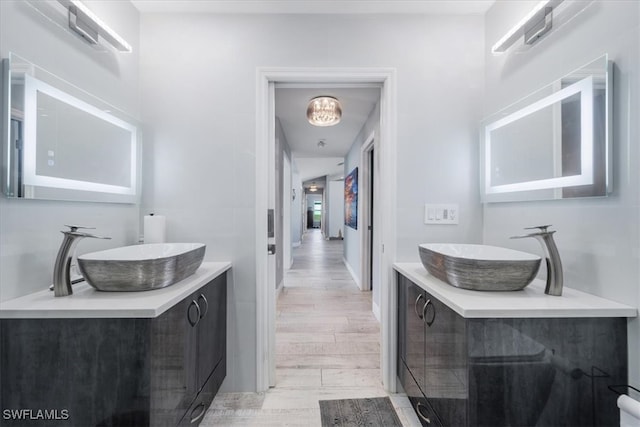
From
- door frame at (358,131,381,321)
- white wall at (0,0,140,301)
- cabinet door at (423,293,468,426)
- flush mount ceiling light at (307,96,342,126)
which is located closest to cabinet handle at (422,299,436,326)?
cabinet door at (423,293,468,426)

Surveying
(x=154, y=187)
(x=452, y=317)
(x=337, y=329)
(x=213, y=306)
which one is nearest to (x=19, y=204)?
(x=154, y=187)

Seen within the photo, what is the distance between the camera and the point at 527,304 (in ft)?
3.53

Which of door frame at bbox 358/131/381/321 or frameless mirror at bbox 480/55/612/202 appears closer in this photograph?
frameless mirror at bbox 480/55/612/202

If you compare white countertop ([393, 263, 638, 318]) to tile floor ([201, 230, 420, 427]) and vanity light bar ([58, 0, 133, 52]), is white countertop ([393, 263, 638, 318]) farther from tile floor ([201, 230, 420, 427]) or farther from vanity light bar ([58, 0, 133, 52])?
vanity light bar ([58, 0, 133, 52])

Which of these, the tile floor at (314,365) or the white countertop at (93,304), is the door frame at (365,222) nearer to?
the tile floor at (314,365)

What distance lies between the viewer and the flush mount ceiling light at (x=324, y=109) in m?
3.07

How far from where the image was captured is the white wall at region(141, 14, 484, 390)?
1876 millimetres

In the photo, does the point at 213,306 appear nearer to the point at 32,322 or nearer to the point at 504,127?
the point at 32,322

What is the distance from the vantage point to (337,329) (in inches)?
112

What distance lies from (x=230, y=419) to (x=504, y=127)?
7.35 ft

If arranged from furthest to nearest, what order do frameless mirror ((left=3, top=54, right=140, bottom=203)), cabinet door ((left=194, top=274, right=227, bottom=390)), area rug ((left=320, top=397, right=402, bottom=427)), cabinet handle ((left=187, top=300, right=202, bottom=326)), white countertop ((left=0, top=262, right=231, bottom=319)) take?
1. area rug ((left=320, top=397, right=402, bottom=427))
2. cabinet door ((left=194, top=274, right=227, bottom=390))
3. cabinet handle ((left=187, top=300, right=202, bottom=326))
4. frameless mirror ((left=3, top=54, right=140, bottom=203))
5. white countertop ((left=0, top=262, right=231, bottom=319))

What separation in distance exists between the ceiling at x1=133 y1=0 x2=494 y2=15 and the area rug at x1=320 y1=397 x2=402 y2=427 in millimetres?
2388

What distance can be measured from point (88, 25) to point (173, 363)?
1601mm

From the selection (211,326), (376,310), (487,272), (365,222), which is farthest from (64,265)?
(365,222)
